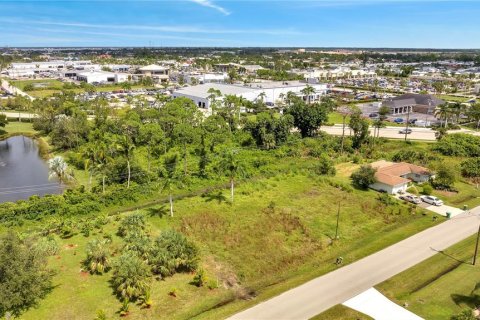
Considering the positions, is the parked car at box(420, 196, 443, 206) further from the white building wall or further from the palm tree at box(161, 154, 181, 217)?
the palm tree at box(161, 154, 181, 217)

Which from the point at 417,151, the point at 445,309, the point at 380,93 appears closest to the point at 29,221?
the point at 445,309

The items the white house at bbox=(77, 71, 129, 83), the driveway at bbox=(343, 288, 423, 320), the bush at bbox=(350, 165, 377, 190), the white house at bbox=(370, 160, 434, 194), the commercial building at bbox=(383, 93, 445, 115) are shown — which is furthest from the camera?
the white house at bbox=(77, 71, 129, 83)

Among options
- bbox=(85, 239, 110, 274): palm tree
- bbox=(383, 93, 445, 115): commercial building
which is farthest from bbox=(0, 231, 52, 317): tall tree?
bbox=(383, 93, 445, 115): commercial building

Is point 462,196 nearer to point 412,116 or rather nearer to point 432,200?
point 432,200

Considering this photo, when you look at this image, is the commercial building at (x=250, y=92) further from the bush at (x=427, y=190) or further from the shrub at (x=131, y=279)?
the shrub at (x=131, y=279)

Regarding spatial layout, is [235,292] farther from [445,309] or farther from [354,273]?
[445,309]

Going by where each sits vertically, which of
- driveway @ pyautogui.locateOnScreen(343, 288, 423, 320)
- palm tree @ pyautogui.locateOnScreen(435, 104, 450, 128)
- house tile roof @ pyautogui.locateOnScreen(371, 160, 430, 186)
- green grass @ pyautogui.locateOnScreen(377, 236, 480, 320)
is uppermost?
palm tree @ pyautogui.locateOnScreen(435, 104, 450, 128)

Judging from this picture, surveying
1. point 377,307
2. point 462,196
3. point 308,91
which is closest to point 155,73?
point 308,91
